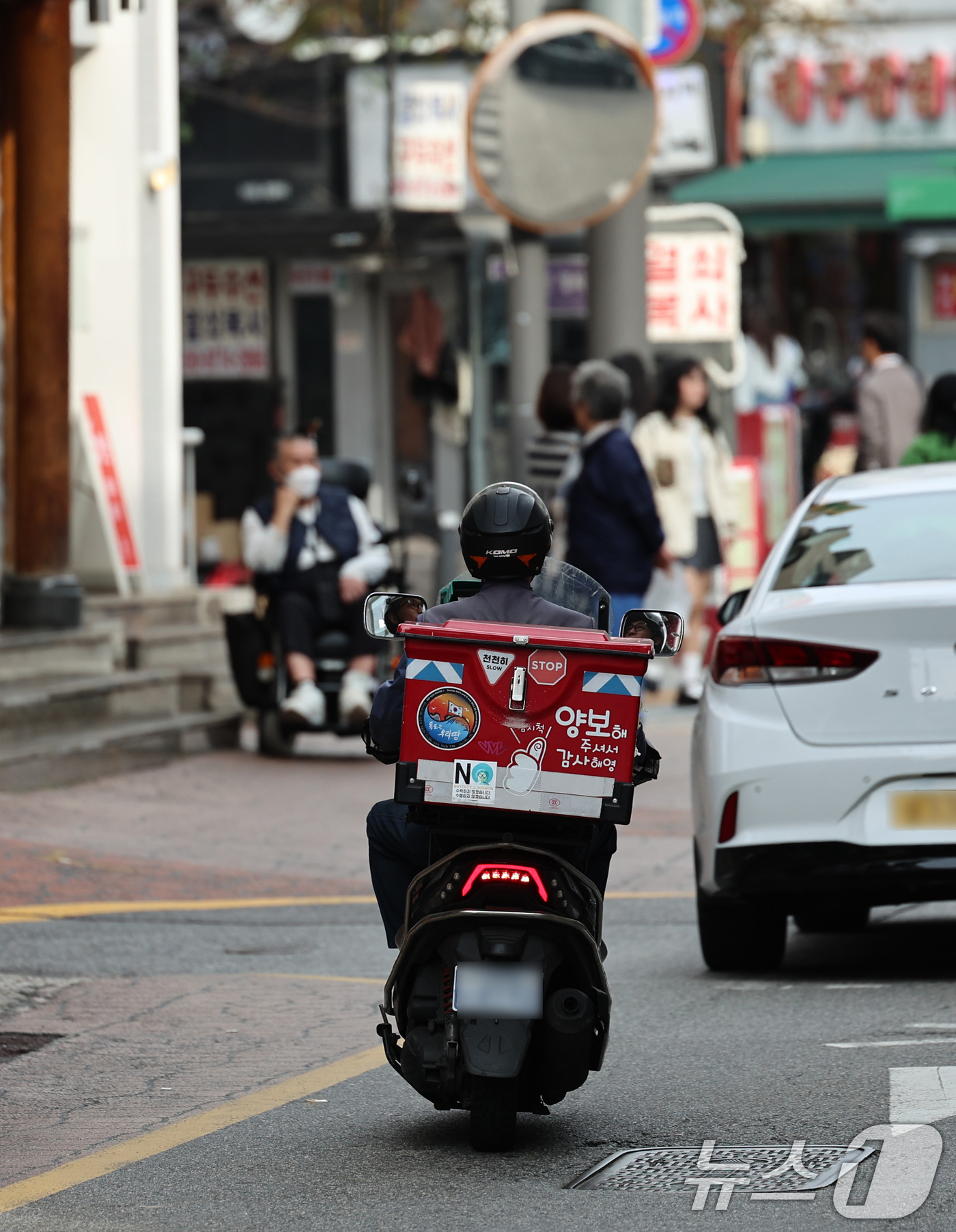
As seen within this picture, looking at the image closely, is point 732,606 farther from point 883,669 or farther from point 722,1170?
point 722,1170

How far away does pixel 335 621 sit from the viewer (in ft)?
44.6

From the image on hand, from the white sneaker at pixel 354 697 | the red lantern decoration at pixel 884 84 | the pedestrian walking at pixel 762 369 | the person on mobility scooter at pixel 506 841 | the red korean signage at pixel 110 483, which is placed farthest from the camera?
the red lantern decoration at pixel 884 84

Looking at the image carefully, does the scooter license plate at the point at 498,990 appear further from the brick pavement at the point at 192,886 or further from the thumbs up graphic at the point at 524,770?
the brick pavement at the point at 192,886

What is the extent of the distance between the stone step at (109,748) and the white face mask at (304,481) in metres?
1.38

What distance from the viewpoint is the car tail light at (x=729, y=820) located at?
7.30 meters

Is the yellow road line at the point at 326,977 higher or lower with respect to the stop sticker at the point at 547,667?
lower

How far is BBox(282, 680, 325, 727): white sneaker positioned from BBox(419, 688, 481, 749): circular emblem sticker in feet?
26.2

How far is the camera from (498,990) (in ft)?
17.2

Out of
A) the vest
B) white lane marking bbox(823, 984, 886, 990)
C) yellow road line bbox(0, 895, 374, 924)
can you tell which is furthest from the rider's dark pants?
the vest

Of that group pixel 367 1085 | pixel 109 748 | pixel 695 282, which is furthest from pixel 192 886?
pixel 695 282

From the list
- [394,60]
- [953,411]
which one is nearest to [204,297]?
[394,60]

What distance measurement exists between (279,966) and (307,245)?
56.8 feet

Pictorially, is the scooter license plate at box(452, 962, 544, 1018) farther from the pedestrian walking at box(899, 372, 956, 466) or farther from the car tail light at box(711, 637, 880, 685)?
the pedestrian walking at box(899, 372, 956, 466)

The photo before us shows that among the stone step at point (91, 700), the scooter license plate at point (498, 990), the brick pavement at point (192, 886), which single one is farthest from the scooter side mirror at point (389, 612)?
the stone step at point (91, 700)
